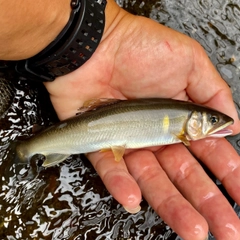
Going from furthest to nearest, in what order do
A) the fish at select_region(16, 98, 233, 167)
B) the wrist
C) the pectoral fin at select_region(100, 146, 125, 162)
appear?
the fish at select_region(16, 98, 233, 167) → the pectoral fin at select_region(100, 146, 125, 162) → the wrist

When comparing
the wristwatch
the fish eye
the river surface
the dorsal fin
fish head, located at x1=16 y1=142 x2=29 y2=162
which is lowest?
the river surface

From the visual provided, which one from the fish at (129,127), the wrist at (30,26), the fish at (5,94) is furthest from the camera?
the fish at (5,94)

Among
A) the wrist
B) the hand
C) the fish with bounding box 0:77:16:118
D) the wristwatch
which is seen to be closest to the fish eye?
the hand

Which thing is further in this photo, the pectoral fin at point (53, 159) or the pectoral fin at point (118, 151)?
the pectoral fin at point (53, 159)

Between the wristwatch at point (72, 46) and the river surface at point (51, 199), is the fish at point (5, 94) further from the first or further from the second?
the wristwatch at point (72, 46)

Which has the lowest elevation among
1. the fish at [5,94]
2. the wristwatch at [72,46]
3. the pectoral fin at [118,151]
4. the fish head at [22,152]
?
the fish head at [22,152]

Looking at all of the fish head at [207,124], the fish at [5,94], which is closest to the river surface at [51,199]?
the fish at [5,94]

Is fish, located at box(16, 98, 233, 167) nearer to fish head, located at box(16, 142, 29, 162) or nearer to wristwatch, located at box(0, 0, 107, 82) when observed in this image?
fish head, located at box(16, 142, 29, 162)

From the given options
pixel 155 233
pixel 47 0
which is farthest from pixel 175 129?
pixel 47 0
